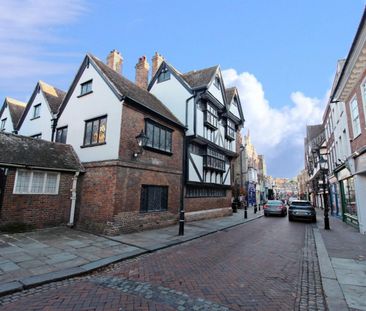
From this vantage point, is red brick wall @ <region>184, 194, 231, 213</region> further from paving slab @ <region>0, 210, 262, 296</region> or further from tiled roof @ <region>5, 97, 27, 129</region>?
tiled roof @ <region>5, 97, 27, 129</region>

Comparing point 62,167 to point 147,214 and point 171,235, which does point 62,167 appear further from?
point 171,235

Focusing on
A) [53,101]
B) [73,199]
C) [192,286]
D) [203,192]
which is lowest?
[192,286]

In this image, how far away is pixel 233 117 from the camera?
75.8ft

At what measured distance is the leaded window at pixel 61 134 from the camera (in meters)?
14.3

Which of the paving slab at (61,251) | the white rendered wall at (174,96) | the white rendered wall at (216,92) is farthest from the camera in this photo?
the white rendered wall at (216,92)

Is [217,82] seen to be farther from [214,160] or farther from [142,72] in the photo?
[214,160]

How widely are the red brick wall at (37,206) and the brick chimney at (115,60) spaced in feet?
33.4

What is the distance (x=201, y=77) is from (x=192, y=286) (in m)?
16.4

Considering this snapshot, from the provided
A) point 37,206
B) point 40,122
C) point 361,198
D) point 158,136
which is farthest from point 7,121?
point 361,198

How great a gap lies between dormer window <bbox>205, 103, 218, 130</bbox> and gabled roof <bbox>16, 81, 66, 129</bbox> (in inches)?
432

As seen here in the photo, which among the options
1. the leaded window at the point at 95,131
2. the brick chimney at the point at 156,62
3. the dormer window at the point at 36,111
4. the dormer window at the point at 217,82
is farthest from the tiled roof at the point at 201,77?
the dormer window at the point at 36,111

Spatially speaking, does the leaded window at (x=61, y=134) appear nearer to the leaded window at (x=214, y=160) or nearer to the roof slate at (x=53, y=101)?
the roof slate at (x=53, y=101)

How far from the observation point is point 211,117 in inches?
733

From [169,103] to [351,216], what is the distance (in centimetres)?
1449
